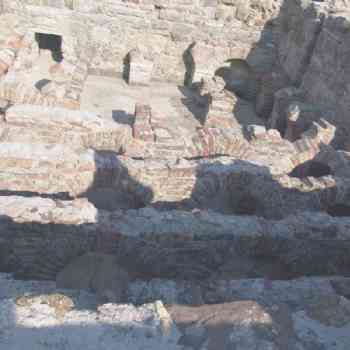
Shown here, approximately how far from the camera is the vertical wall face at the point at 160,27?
11633 mm

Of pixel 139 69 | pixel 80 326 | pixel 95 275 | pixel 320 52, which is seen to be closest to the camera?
pixel 80 326

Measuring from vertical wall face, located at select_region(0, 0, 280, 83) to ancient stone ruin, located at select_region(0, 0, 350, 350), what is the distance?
0.04 metres

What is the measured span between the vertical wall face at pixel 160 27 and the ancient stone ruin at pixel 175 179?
0.04 metres

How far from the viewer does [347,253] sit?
4840 mm

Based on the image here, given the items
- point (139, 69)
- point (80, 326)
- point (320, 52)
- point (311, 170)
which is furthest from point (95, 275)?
point (139, 69)

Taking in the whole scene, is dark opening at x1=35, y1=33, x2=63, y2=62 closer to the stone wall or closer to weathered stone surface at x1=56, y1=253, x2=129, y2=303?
the stone wall

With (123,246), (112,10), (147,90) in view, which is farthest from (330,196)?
(112,10)

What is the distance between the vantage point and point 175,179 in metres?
5.91

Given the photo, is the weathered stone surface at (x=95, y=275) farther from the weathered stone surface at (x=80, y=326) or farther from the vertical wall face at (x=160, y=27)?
the vertical wall face at (x=160, y=27)

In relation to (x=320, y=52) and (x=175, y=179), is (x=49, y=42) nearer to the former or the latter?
(x=320, y=52)

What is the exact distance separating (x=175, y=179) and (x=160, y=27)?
749 cm

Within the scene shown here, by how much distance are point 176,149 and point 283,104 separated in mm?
3948

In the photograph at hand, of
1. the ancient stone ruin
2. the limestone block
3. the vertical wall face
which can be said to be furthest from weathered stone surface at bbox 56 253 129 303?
the vertical wall face

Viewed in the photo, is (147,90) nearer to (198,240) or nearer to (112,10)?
(112,10)
